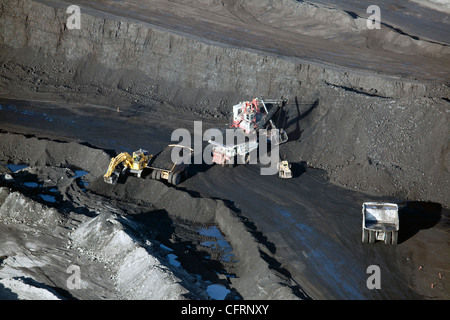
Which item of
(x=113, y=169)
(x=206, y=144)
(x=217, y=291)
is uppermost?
(x=206, y=144)

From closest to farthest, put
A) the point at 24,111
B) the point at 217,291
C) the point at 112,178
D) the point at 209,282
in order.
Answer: the point at 217,291
the point at 209,282
the point at 112,178
the point at 24,111

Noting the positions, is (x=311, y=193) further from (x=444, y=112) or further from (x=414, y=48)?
(x=414, y=48)

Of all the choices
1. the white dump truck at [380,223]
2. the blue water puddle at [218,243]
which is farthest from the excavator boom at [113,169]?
the white dump truck at [380,223]

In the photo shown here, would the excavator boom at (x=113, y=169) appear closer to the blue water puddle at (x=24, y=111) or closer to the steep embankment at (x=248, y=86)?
the steep embankment at (x=248, y=86)

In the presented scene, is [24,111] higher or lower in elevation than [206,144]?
higher

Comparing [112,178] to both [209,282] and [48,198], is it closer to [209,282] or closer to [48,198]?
[48,198]

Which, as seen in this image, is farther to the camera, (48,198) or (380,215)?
(48,198)

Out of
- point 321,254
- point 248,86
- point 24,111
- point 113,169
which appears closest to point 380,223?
point 321,254

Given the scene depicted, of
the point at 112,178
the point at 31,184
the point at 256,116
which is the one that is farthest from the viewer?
the point at 256,116
